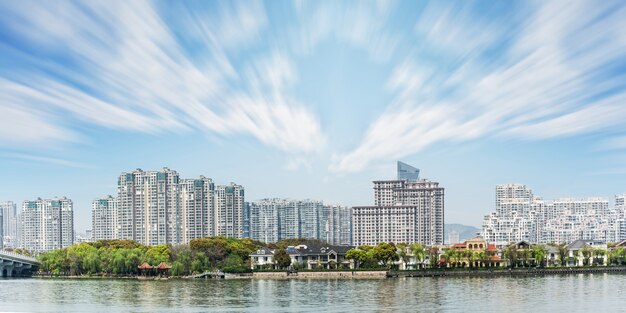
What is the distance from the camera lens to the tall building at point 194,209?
7319cm

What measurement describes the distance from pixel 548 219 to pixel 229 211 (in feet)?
A: 165

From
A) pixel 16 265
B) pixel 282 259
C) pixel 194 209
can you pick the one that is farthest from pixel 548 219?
pixel 16 265

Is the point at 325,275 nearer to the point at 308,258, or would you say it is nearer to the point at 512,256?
the point at 308,258

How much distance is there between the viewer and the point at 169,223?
72.8 m

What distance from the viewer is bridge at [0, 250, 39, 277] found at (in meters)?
49.3

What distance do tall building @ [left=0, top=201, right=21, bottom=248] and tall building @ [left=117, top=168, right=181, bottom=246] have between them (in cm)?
4200

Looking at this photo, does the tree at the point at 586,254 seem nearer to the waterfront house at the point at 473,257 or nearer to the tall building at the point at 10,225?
the waterfront house at the point at 473,257

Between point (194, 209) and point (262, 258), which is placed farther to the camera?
point (194, 209)

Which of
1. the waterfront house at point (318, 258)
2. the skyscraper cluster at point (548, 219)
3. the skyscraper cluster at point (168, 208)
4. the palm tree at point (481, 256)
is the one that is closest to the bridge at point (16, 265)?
the waterfront house at point (318, 258)

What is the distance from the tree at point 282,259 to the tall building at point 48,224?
51.5 m

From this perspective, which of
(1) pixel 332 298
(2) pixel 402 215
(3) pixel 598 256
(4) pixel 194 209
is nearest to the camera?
(1) pixel 332 298

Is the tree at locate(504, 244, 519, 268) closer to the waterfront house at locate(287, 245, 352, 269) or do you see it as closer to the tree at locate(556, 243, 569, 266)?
the tree at locate(556, 243, 569, 266)

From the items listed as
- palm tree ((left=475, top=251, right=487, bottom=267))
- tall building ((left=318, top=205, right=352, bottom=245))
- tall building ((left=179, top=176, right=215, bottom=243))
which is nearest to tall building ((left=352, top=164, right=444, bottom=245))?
tall building ((left=318, top=205, right=352, bottom=245))

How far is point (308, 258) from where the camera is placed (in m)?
49.2
